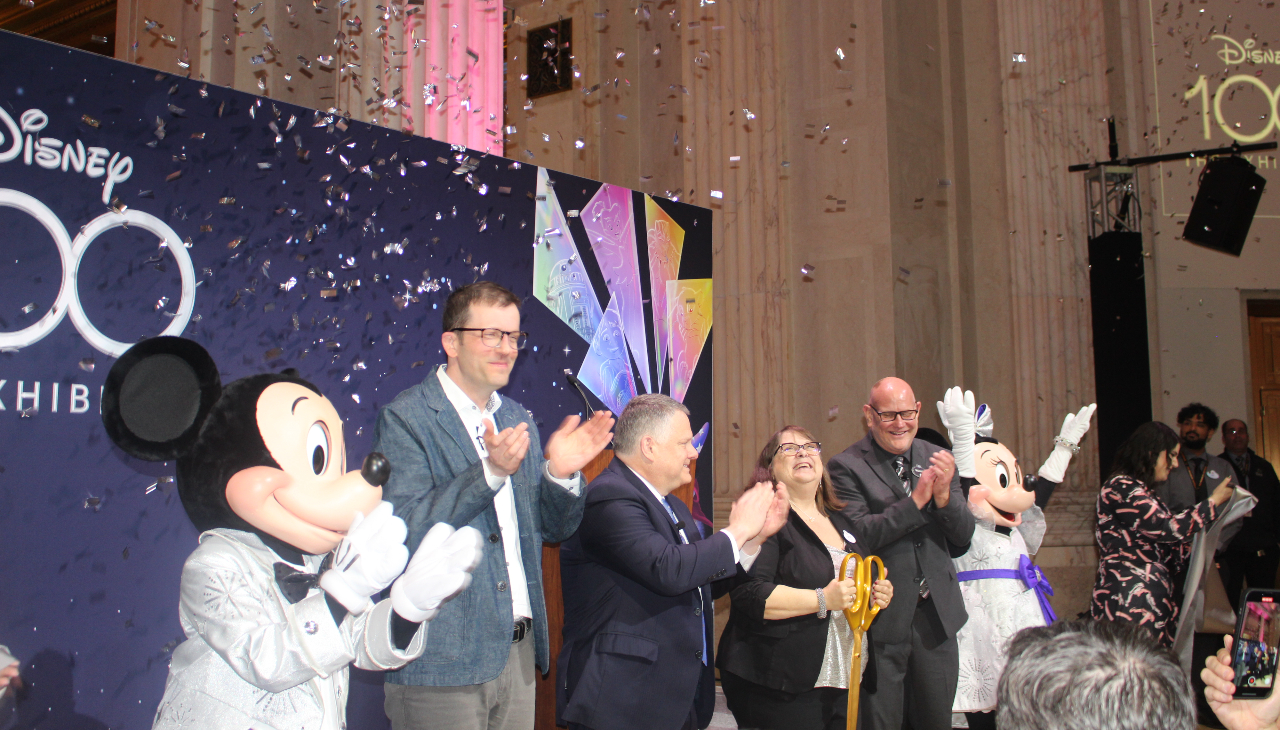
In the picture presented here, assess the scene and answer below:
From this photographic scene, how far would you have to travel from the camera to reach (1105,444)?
21.4 ft

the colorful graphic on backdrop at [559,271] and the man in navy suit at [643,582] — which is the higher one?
the colorful graphic on backdrop at [559,271]

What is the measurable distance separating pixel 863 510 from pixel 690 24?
4.81 m

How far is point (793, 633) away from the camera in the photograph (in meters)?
3.09

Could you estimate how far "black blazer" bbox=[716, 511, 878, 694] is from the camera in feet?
10.1

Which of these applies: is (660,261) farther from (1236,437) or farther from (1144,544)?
(1236,437)

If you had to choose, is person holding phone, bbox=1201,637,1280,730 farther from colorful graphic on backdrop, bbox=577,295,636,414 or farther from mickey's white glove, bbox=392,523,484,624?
colorful graphic on backdrop, bbox=577,295,636,414

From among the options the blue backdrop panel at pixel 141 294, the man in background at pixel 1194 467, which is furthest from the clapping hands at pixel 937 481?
the man in background at pixel 1194 467

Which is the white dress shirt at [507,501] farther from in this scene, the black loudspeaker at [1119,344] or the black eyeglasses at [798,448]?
the black loudspeaker at [1119,344]

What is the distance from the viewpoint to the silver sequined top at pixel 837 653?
3.10 m

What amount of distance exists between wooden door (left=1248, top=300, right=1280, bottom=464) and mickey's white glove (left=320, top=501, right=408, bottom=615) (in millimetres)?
8288

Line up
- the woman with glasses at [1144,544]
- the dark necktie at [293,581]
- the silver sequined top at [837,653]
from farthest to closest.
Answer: the woman with glasses at [1144,544]
the silver sequined top at [837,653]
the dark necktie at [293,581]

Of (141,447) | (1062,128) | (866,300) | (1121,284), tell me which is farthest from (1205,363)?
(141,447)

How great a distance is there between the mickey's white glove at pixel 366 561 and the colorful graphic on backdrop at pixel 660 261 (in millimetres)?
2097

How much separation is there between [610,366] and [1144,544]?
2624 mm
